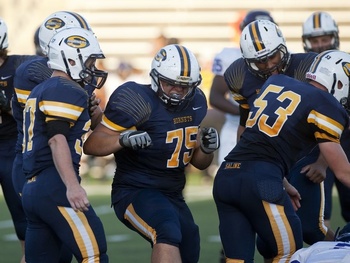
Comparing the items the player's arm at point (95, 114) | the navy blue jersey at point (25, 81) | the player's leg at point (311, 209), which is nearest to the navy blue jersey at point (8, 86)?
the navy blue jersey at point (25, 81)

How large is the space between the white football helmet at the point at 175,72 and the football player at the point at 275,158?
41cm

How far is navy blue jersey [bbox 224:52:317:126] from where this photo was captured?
5.91m

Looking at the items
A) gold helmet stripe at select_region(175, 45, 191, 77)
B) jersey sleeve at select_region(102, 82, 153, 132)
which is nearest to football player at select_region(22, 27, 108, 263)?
jersey sleeve at select_region(102, 82, 153, 132)

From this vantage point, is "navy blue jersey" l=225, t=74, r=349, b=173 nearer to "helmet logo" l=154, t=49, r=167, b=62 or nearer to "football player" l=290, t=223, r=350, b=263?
"football player" l=290, t=223, r=350, b=263

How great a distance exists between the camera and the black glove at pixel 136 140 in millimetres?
5020

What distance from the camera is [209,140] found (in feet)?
17.7

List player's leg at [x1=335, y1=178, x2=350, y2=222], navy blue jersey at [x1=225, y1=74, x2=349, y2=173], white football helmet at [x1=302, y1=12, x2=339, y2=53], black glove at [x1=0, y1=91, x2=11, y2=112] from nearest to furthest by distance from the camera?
navy blue jersey at [x1=225, y1=74, x2=349, y2=173]
black glove at [x1=0, y1=91, x2=11, y2=112]
player's leg at [x1=335, y1=178, x2=350, y2=222]
white football helmet at [x1=302, y1=12, x2=339, y2=53]

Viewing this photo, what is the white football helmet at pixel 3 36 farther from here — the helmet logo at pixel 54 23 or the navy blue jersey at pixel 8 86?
the helmet logo at pixel 54 23

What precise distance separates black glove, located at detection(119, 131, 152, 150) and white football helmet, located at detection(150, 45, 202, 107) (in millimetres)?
328

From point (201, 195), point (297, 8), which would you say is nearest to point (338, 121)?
point (201, 195)

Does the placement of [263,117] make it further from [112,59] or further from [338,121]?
[112,59]

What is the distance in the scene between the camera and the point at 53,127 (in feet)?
15.6

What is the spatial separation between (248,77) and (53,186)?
5.69 ft

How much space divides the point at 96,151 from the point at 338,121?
4.53ft
